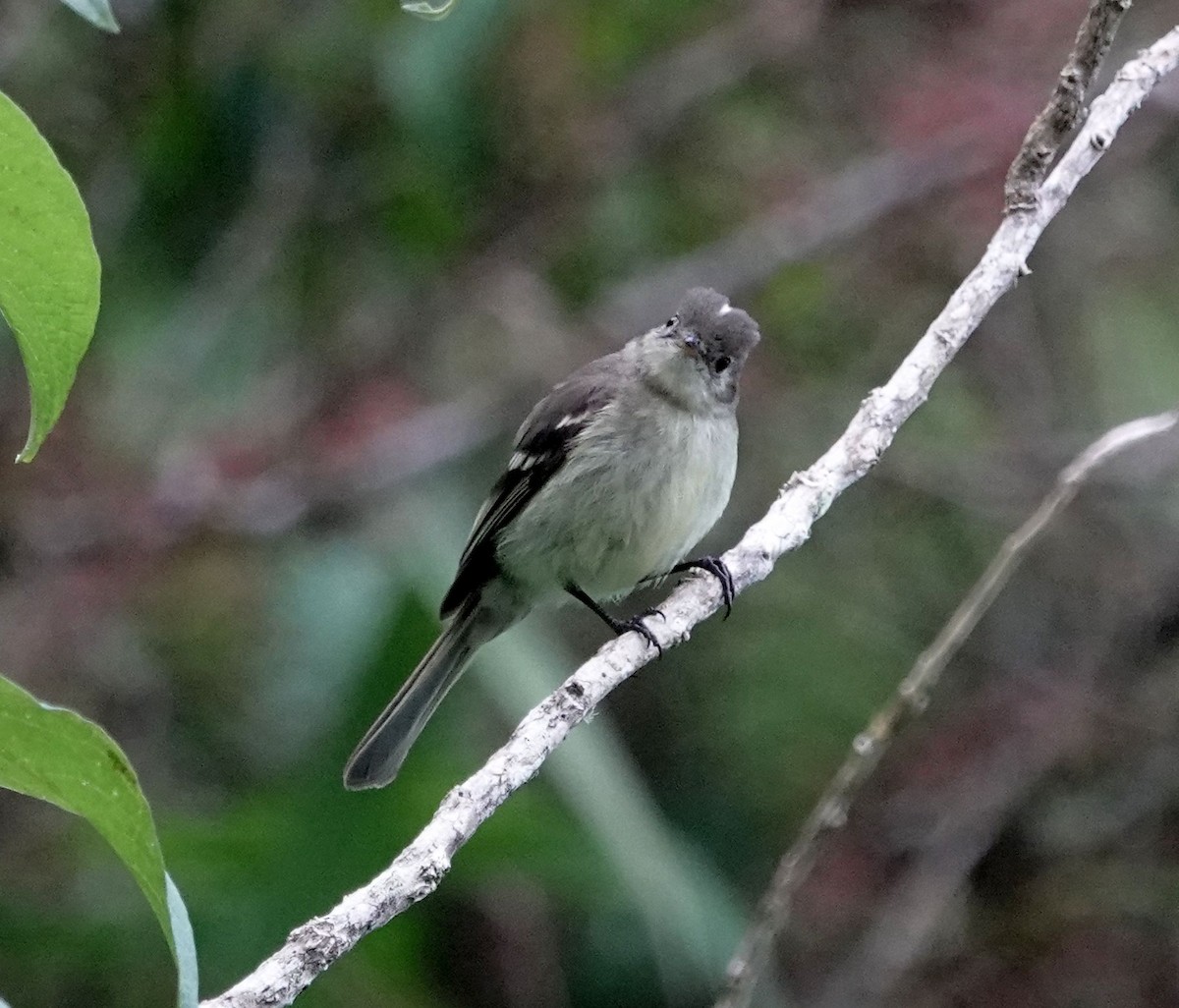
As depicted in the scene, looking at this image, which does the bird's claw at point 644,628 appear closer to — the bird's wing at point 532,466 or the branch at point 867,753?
the branch at point 867,753

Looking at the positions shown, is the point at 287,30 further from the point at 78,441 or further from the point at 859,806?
the point at 859,806

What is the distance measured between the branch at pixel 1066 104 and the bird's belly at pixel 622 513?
45.9 inches

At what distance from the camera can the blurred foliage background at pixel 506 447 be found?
15.0 feet

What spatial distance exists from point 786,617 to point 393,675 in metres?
1.88

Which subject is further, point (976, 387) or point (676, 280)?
point (976, 387)

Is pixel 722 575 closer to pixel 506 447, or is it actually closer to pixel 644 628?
pixel 644 628

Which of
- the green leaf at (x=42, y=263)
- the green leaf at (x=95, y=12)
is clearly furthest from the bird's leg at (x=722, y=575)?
the green leaf at (x=95, y=12)

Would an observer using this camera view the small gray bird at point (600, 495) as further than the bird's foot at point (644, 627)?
Yes

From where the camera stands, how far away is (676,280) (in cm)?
557

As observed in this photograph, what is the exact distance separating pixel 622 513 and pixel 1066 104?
155cm

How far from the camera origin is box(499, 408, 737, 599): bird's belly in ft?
13.3

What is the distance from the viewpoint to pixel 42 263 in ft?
4.17

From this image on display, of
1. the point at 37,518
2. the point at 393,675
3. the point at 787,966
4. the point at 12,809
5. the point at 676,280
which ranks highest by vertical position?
the point at 676,280

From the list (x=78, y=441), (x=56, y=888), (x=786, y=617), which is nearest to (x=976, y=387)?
(x=786, y=617)
